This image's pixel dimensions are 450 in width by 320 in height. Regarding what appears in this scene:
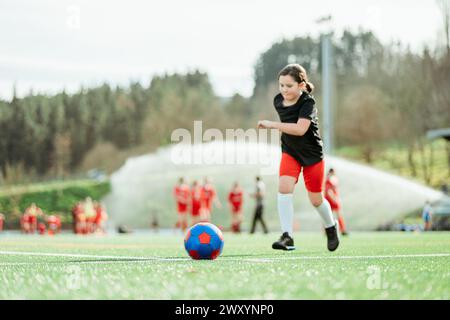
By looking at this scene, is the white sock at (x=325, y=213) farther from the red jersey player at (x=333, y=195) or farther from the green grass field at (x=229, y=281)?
the red jersey player at (x=333, y=195)

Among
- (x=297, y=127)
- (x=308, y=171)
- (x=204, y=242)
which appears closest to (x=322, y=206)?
(x=308, y=171)

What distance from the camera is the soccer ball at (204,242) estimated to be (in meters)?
7.93

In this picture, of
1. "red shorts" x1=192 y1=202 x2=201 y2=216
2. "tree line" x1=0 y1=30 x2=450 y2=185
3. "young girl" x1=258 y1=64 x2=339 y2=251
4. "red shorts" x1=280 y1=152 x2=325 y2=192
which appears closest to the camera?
"young girl" x1=258 y1=64 x2=339 y2=251

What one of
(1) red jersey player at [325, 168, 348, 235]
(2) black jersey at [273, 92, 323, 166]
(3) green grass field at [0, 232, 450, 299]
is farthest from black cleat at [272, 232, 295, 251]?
(1) red jersey player at [325, 168, 348, 235]

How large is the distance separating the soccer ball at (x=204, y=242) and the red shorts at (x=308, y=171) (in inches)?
60.0

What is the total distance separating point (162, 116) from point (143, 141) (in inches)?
263

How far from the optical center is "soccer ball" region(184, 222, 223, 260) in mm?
7934

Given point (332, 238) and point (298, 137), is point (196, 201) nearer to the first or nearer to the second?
point (332, 238)

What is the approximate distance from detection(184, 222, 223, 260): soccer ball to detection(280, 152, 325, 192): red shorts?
1.52 meters

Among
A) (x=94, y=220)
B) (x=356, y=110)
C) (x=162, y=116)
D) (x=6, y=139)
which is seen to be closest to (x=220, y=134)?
(x=162, y=116)

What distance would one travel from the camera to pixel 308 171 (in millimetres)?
9211

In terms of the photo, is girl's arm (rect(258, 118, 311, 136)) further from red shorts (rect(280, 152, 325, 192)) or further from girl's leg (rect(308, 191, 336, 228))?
girl's leg (rect(308, 191, 336, 228))

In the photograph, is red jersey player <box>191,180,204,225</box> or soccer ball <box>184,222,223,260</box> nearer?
soccer ball <box>184,222,223,260</box>

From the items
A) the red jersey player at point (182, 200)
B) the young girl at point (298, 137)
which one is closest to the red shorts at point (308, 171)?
the young girl at point (298, 137)
